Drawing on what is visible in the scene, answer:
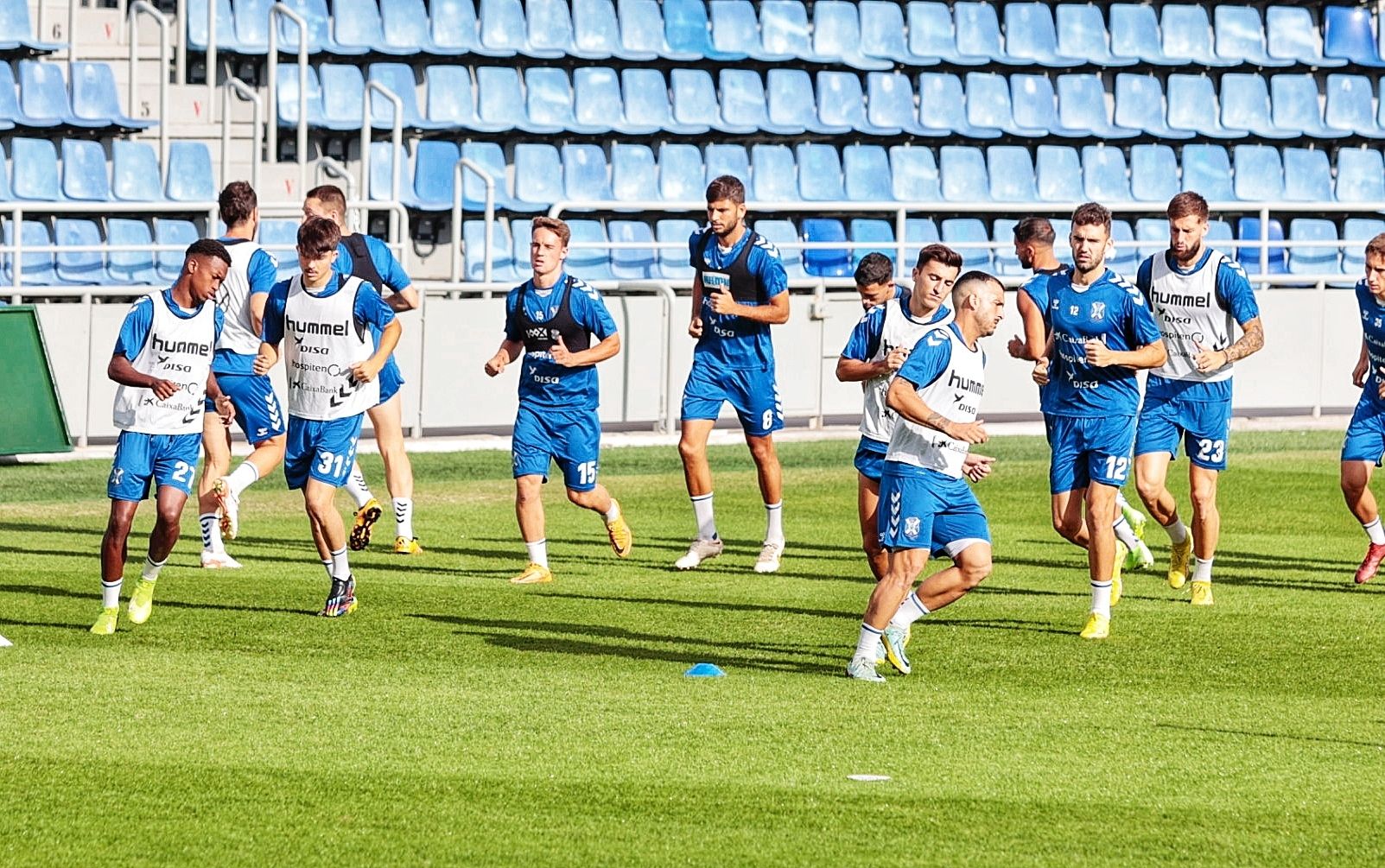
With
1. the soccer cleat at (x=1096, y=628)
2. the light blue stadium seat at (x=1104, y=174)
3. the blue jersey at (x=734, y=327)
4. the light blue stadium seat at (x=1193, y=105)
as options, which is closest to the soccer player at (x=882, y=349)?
the soccer cleat at (x=1096, y=628)

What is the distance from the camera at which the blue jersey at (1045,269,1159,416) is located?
9.71 meters

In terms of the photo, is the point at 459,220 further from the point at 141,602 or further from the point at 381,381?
the point at 141,602

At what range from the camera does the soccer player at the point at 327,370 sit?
993cm

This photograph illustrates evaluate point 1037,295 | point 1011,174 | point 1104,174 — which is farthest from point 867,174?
point 1037,295

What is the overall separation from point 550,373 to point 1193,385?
140 inches

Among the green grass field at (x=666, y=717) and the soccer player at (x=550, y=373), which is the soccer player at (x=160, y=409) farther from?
the soccer player at (x=550, y=373)

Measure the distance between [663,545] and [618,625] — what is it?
3230mm

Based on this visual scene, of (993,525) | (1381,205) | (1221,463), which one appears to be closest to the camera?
(1221,463)

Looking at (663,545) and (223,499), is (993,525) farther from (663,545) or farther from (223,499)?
(223,499)

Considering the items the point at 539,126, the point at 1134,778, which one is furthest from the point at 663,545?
the point at 539,126

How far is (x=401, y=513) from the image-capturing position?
12.6 metres

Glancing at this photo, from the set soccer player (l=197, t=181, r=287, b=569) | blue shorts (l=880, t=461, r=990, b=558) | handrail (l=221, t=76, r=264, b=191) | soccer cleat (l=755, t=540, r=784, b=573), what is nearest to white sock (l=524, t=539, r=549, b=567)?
soccer cleat (l=755, t=540, r=784, b=573)

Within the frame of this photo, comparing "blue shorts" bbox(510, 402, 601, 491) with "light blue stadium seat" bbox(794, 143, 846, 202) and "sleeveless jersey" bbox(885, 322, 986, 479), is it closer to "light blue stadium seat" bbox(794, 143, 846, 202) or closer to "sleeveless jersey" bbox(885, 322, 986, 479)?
"sleeveless jersey" bbox(885, 322, 986, 479)

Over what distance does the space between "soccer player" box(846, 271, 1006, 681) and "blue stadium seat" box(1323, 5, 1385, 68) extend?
20.8 meters
